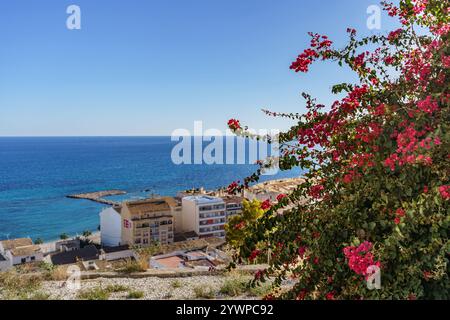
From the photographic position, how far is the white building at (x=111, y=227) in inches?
1261

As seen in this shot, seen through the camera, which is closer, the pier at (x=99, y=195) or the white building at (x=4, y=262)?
the white building at (x=4, y=262)

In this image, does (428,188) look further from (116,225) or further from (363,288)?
(116,225)

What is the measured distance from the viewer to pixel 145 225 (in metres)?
30.8

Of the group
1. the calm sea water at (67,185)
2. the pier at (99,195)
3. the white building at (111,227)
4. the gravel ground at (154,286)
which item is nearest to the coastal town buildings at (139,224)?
the white building at (111,227)

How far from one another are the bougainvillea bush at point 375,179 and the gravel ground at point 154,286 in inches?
90.1

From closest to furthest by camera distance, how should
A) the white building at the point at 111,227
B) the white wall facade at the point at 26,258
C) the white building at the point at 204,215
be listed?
the white wall facade at the point at 26,258, the white building at the point at 111,227, the white building at the point at 204,215

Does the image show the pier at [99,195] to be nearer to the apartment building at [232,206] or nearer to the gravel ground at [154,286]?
the apartment building at [232,206]

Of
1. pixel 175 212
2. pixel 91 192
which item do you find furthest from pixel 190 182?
pixel 175 212

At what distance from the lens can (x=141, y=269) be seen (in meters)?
6.03

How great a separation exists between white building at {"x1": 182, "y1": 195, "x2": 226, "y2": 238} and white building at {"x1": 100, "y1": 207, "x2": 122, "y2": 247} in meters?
6.70

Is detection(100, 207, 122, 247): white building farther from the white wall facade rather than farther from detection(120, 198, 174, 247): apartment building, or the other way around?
the white wall facade

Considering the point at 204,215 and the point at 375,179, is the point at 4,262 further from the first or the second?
the point at 375,179

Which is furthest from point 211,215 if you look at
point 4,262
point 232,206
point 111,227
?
point 4,262

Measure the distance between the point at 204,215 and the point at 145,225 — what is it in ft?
21.8
